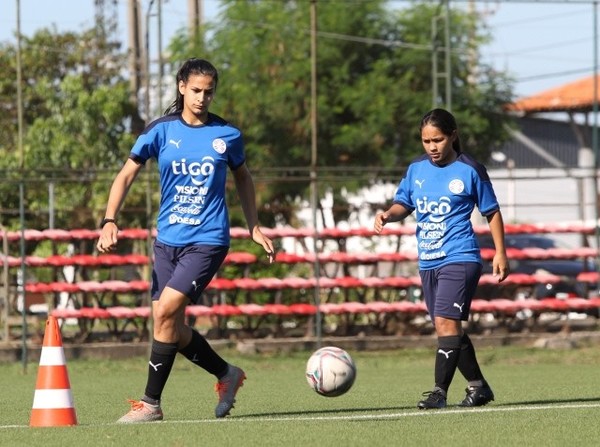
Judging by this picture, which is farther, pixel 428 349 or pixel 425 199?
pixel 428 349

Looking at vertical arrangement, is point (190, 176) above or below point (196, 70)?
below

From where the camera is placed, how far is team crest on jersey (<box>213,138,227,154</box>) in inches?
338

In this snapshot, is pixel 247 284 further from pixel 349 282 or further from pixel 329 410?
pixel 329 410

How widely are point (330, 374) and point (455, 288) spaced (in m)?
1.00

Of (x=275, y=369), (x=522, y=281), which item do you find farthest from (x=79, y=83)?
(x=275, y=369)

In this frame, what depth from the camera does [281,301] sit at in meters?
20.9

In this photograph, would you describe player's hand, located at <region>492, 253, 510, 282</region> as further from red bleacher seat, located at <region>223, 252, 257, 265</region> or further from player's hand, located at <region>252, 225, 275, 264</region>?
red bleacher seat, located at <region>223, 252, 257, 265</region>

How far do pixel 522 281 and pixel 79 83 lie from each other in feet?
78.2

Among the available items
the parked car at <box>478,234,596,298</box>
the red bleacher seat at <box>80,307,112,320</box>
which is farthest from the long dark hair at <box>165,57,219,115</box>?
the parked car at <box>478,234,596,298</box>

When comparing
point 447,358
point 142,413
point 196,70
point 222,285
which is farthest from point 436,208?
point 222,285

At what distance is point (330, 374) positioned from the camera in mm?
8930

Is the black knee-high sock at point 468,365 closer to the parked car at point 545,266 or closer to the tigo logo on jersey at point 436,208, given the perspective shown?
the tigo logo on jersey at point 436,208

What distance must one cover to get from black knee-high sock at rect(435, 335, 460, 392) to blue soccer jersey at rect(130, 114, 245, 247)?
1.65 meters

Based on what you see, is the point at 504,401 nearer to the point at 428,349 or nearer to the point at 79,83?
the point at 428,349
